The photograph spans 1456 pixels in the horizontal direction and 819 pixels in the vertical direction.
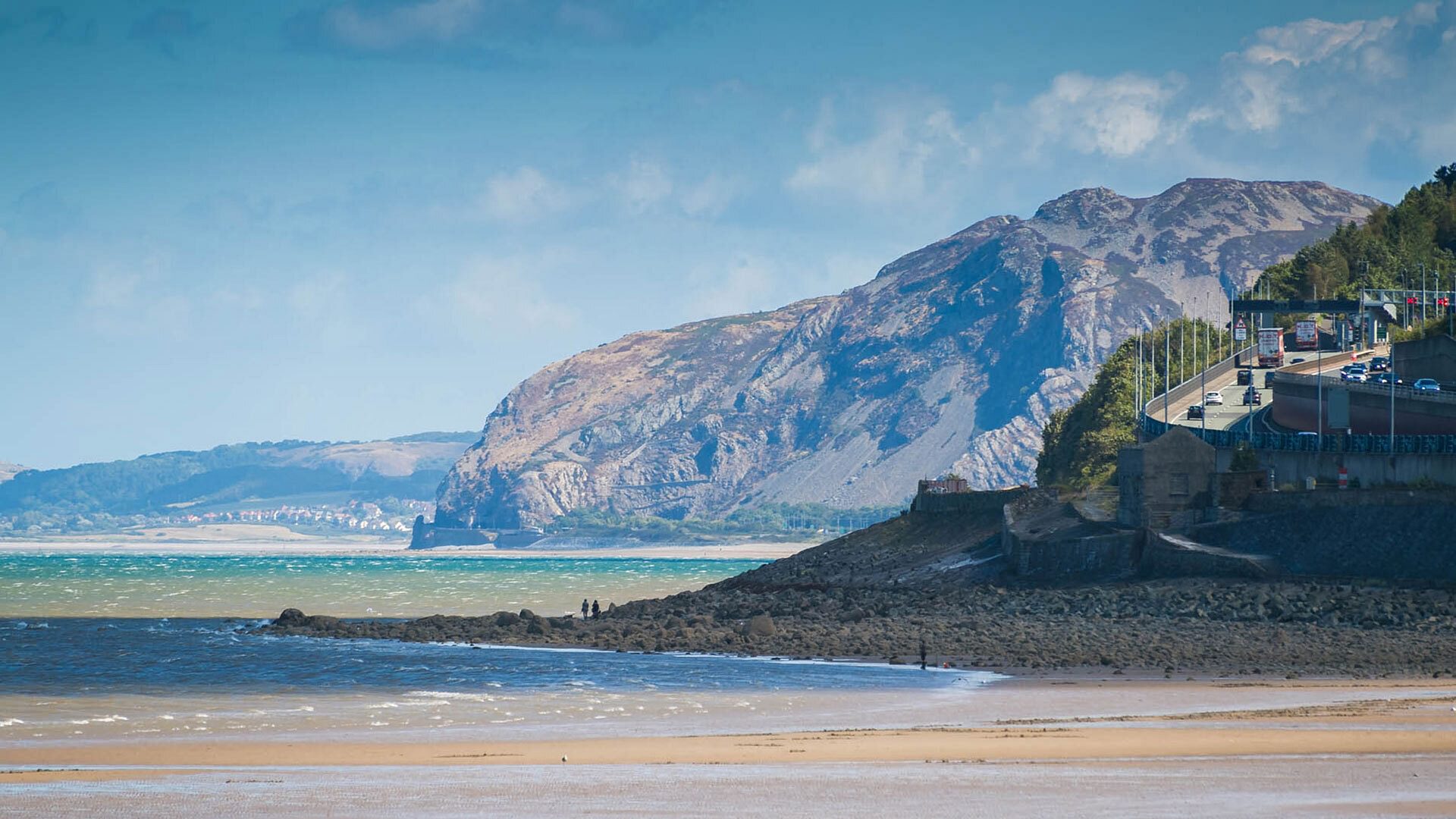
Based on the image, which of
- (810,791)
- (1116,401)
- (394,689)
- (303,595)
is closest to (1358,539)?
(394,689)

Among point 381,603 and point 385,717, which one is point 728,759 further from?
point 381,603

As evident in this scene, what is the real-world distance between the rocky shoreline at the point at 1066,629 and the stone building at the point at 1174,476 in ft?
17.3

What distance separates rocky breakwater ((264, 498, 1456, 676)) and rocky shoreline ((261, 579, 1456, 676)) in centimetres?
9

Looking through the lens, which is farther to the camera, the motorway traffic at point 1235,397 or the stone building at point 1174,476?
the motorway traffic at point 1235,397

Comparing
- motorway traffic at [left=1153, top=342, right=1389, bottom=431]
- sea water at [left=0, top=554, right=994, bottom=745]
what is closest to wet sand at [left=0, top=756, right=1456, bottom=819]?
sea water at [left=0, top=554, right=994, bottom=745]

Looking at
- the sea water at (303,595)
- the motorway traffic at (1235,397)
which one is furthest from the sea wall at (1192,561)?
the sea water at (303,595)

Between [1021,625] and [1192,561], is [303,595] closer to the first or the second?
[1021,625]

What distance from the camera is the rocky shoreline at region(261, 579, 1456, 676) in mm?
56344

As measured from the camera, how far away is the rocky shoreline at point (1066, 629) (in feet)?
185

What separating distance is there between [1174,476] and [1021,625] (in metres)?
13.3

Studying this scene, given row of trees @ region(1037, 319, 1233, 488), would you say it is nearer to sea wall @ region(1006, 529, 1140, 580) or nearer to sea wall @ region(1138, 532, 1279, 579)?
sea wall @ region(1006, 529, 1140, 580)

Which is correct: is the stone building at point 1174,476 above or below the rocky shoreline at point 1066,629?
above

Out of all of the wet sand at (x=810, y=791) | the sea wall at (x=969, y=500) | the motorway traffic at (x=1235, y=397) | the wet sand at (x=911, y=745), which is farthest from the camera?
the motorway traffic at (x=1235, y=397)

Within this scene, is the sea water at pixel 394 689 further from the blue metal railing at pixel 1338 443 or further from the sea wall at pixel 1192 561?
the blue metal railing at pixel 1338 443
